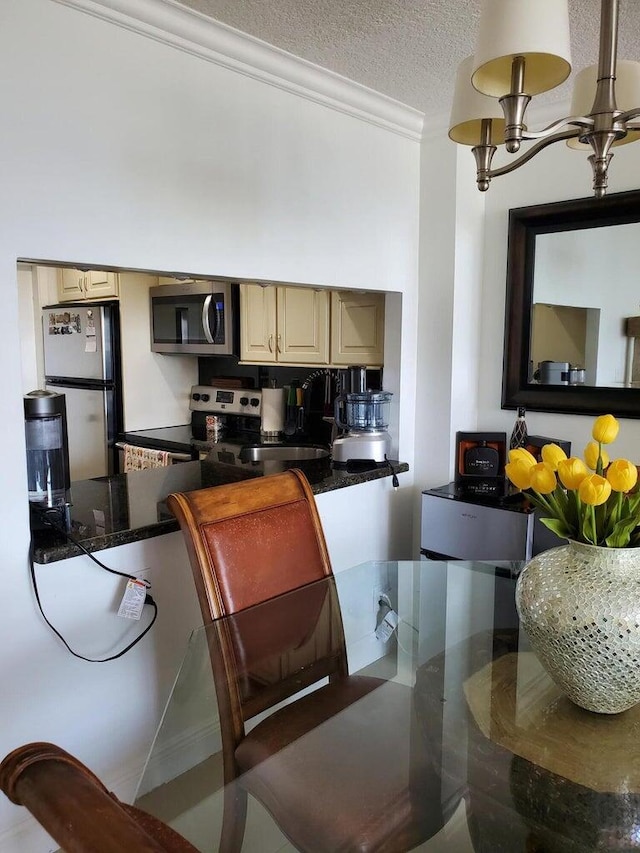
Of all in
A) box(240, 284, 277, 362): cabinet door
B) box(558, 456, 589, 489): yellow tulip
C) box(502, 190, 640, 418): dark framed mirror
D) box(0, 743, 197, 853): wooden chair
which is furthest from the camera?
box(240, 284, 277, 362): cabinet door

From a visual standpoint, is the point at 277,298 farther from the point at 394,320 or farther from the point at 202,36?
the point at 202,36

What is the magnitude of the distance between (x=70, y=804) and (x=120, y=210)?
61.9 inches

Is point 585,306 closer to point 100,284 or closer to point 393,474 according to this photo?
point 393,474

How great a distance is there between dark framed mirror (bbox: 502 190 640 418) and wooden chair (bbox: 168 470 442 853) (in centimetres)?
131

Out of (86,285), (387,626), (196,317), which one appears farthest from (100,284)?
(387,626)

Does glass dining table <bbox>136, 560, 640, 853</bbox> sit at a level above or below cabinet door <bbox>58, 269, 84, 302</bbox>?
below

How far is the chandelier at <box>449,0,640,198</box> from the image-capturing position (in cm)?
108

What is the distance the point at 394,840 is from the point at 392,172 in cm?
236

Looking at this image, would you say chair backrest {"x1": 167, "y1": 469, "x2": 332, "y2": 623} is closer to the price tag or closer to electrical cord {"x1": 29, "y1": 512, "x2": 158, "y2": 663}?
the price tag

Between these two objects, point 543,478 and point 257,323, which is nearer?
point 543,478

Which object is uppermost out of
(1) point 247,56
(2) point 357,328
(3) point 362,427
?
(1) point 247,56

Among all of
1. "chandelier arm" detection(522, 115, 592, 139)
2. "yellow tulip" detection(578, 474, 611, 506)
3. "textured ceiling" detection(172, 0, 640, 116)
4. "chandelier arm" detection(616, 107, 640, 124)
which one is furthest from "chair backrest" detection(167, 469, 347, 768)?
"textured ceiling" detection(172, 0, 640, 116)

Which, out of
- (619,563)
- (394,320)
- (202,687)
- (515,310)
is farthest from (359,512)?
(619,563)

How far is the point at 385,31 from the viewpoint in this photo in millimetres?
1927
